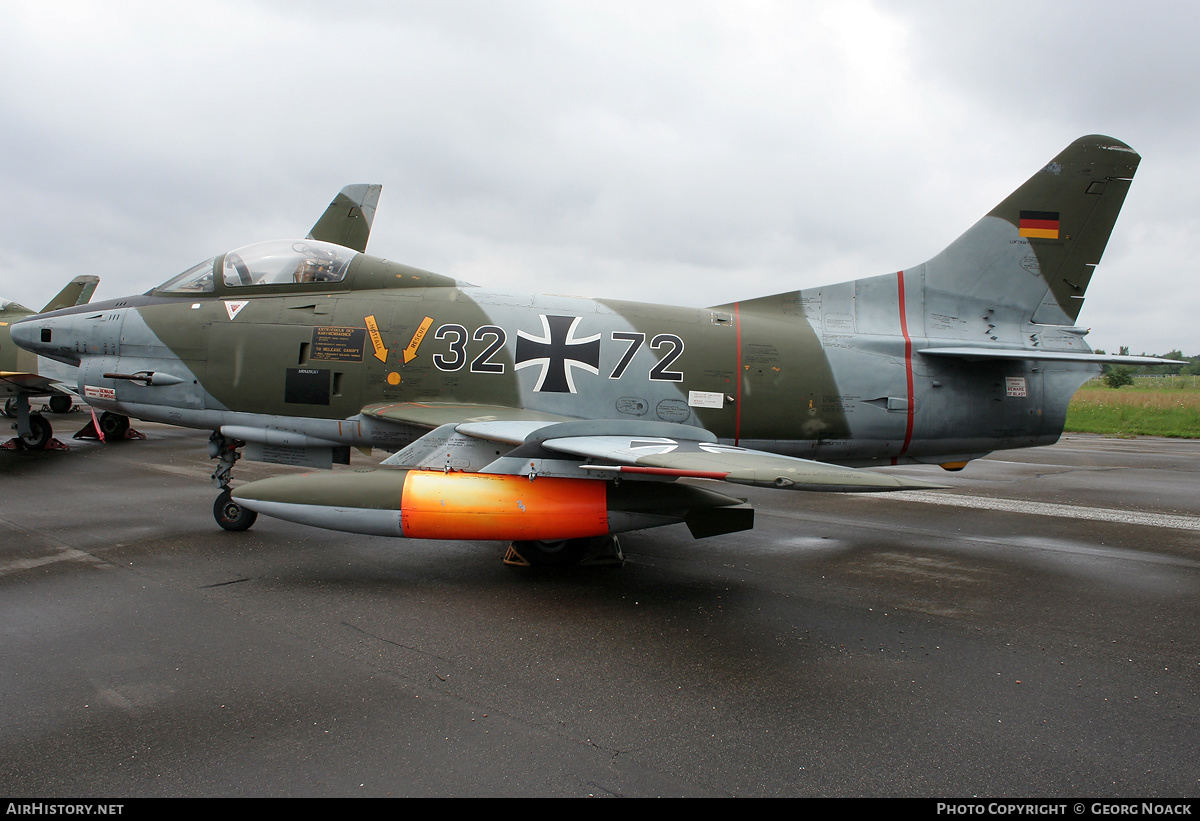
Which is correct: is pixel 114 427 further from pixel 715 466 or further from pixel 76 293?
pixel 715 466

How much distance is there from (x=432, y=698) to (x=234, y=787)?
98cm

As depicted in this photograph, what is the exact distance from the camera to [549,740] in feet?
10.0

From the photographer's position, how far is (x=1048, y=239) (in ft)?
23.4

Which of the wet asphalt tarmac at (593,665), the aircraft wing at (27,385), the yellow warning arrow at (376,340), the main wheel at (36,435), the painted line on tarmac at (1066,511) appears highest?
the yellow warning arrow at (376,340)

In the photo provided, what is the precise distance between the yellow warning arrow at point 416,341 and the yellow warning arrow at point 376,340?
21 cm

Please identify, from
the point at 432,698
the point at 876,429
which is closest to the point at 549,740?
the point at 432,698

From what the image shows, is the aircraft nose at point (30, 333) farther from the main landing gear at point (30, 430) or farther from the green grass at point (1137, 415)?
the green grass at point (1137, 415)

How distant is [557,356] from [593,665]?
330 cm

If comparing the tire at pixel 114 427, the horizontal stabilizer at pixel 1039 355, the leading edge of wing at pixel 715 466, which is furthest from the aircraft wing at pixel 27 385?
the horizontal stabilizer at pixel 1039 355

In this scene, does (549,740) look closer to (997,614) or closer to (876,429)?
→ (997,614)

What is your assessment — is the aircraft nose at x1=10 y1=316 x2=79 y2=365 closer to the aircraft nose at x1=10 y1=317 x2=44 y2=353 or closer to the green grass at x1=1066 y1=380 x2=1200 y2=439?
the aircraft nose at x1=10 y1=317 x2=44 y2=353

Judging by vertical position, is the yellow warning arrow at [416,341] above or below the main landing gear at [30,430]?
above

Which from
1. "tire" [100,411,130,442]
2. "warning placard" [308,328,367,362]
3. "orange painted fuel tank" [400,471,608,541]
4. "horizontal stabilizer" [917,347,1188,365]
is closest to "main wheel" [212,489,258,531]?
"warning placard" [308,328,367,362]

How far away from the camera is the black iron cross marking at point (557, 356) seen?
21.1 ft
